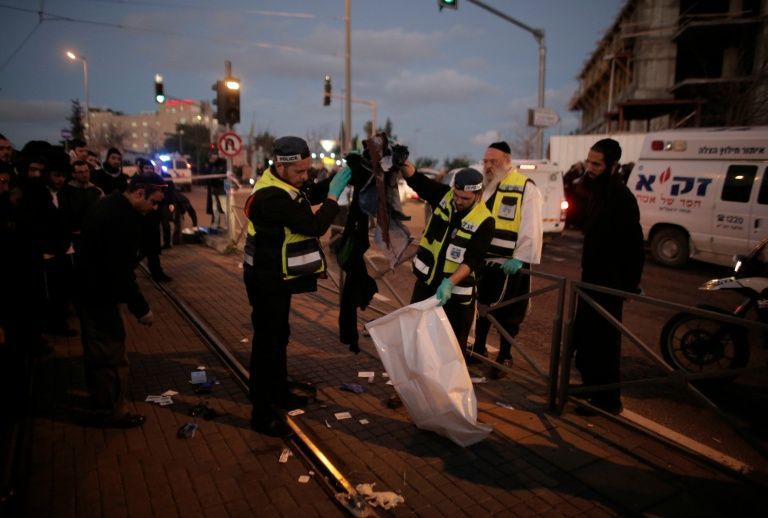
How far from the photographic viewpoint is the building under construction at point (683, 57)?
76.2 feet

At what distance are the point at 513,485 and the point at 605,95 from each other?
158ft

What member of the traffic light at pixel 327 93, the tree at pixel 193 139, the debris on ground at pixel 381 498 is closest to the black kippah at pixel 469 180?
the debris on ground at pixel 381 498

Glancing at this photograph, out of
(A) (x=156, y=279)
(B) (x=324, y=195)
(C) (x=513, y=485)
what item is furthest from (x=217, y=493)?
(A) (x=156, y=279)

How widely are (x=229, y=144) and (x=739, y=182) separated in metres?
11.1

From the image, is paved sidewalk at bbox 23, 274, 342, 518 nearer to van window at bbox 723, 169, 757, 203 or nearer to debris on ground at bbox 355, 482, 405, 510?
debris on ground at bbox 355, 482, 405, 510

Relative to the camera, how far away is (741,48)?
26.5m

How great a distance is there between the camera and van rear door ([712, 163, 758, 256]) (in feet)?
31.9

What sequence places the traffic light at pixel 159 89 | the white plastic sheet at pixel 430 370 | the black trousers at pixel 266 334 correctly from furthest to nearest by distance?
the traffic light at pixel 159 89, the black trousers at pixel 266 334, the white plastic sheet at pixel 430 370

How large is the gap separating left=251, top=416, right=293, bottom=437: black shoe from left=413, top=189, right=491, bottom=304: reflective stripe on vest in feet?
5.23

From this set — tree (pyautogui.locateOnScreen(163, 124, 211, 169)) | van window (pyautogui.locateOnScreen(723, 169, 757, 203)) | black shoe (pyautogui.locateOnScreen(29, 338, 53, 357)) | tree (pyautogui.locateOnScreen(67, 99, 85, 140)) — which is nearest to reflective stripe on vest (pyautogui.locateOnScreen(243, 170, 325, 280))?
black shoe (pyautogui.locateOnScreen(29, 338, 53, 357))


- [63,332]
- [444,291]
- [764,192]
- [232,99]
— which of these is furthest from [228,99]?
[764,192]

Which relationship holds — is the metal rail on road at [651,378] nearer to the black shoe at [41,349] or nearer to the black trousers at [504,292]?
the black trousers at [504,292]

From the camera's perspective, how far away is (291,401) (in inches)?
162

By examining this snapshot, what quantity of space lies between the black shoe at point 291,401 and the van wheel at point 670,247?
1027 cm
